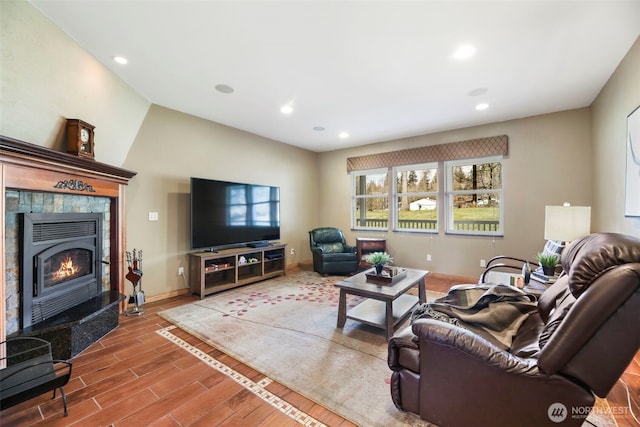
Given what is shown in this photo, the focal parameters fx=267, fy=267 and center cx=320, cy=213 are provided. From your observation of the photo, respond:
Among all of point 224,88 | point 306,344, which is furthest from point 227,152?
point 306,344

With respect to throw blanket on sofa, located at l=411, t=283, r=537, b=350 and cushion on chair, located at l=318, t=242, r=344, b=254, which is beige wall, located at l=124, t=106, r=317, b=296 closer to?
cushion on chair, located at l=318, t=242, r=344, b=254

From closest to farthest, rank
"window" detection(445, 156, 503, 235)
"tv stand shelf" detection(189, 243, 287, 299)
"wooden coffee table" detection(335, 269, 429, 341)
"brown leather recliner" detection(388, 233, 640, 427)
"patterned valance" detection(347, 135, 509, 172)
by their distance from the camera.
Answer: "brown leather recliner" detection(388, 233, 640, 427), "wooden coffee table" detection(335, 269, 429, 341), "tv stand shelf" detection(189, 243, 287, 299), "patterned valance" detection(347, 135, 509, 172), "window" detection(445, 156, 503, 235)

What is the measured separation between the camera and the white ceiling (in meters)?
1.96

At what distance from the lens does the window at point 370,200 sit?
569 cm

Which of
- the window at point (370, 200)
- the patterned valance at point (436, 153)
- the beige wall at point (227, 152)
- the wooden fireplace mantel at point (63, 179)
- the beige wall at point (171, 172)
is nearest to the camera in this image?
the wooden fireplace mantel at point (63, 179)

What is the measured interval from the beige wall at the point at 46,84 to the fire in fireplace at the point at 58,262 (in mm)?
701

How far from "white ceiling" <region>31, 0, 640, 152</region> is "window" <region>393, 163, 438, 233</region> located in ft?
4.96

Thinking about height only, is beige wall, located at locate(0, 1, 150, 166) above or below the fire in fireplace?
above

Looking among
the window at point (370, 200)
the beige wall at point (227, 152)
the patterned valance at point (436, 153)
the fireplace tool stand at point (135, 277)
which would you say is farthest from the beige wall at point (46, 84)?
the window at point (370, 200)

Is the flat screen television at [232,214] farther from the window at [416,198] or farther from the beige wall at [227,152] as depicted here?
the window at [416,198]

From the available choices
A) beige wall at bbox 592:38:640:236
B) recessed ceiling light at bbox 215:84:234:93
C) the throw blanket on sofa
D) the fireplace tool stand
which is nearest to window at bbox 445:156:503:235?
beige wall at bbox 592:38:640:236

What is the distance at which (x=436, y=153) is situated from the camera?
4875 mm

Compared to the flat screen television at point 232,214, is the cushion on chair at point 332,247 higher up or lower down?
lower down

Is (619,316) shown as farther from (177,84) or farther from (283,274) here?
(283,274)
